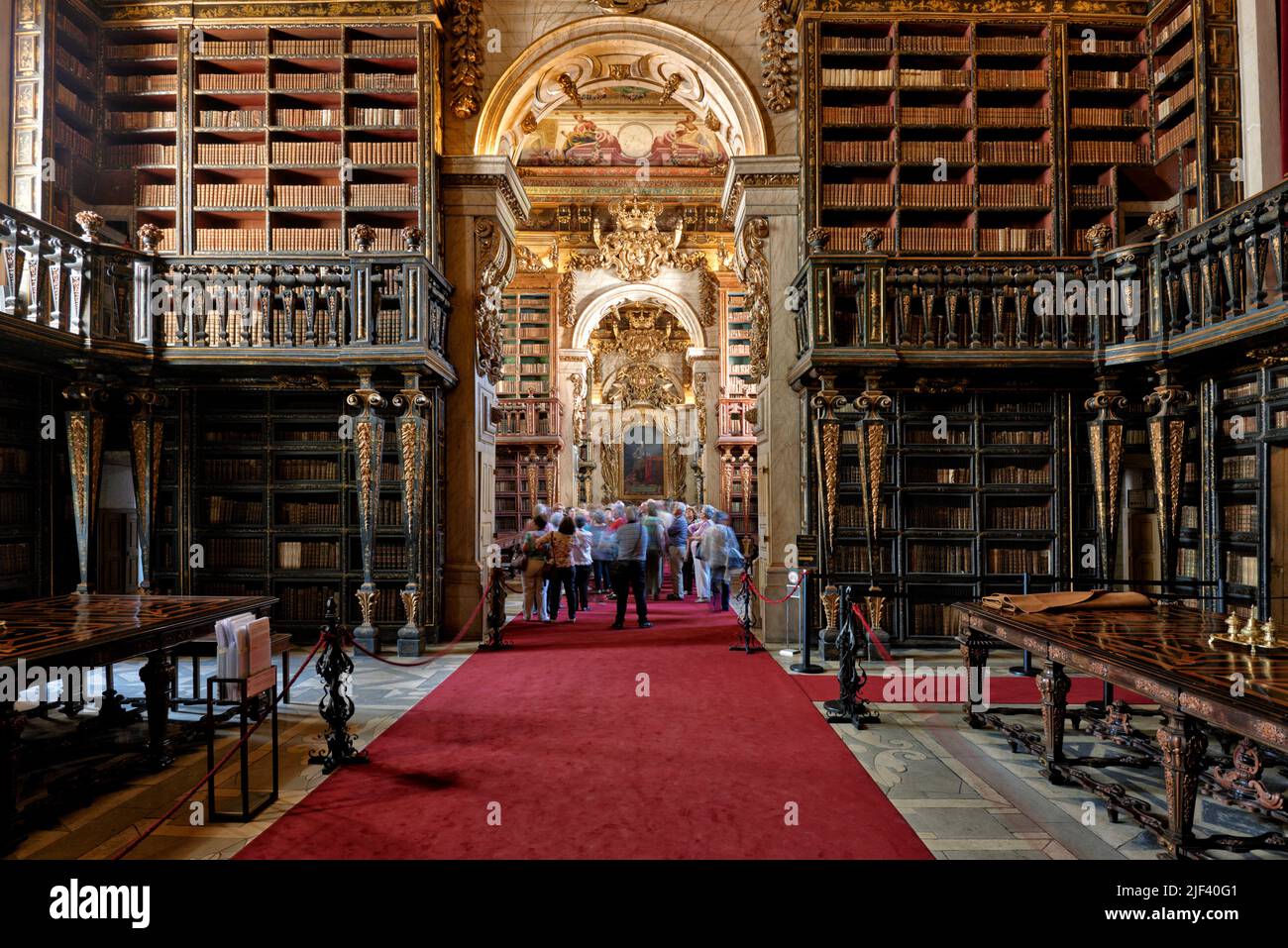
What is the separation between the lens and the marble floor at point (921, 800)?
313 cm

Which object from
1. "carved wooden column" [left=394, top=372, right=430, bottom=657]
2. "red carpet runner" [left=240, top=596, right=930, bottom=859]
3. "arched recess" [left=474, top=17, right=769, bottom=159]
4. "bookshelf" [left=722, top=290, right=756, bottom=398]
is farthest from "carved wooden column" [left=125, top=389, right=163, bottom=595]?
"bookshelf" [left=722, top=290, right=756, bottom=398]

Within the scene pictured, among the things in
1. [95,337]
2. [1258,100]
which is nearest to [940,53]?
[1258,100]

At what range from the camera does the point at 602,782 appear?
389 cm

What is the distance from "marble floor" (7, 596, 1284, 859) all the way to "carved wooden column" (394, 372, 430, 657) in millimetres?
2034

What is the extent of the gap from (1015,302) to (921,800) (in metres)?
5.59

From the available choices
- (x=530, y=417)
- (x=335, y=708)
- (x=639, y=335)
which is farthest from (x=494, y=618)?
(x=639, y=335)

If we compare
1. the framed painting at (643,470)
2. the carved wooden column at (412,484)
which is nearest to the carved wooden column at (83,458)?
the carved wooden column at (412,484)

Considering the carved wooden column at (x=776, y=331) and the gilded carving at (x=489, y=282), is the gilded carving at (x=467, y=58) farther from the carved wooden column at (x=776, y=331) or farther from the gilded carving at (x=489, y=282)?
the carved wooden column at (x=776, y=331)

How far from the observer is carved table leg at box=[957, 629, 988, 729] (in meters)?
4.79

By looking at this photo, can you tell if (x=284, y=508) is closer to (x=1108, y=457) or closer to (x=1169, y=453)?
(x=1108, y=457)

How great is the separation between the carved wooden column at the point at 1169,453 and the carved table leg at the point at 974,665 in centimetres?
295

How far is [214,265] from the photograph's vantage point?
7355mm

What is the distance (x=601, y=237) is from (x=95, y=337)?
36.2 ft
